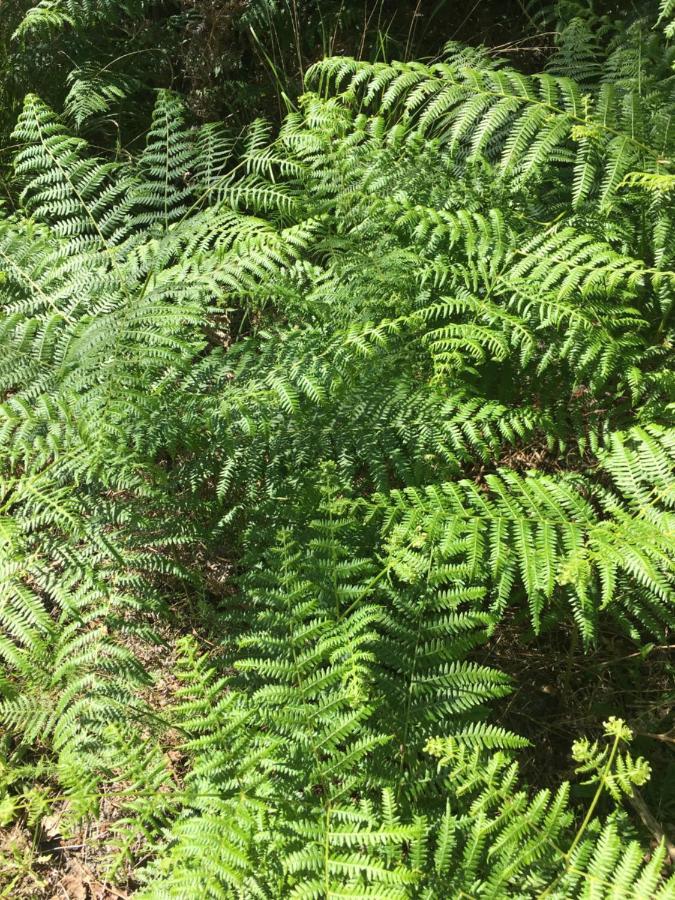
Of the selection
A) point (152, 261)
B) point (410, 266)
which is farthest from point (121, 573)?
point (410, 266)

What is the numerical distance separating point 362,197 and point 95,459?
4.95 ft

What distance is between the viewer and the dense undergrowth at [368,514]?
1860 millimetres

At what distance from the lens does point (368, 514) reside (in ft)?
7.63

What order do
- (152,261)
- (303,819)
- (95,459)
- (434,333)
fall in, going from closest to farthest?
(303,819) → (95,459) → (434,333) → (152,261)

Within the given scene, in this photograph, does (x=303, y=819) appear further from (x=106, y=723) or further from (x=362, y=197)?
(x=362, y=197)

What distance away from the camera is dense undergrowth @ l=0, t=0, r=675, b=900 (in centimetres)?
186

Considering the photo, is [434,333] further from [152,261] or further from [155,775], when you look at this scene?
[155,775]

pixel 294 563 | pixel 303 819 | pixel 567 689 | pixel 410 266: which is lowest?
pixel 567 689

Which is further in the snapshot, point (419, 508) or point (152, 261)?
point (152, 261)

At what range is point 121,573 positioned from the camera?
7.67 feet

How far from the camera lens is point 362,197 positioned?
2.85 m

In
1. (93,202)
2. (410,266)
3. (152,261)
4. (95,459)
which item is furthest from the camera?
(93,202)

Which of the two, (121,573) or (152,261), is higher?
(152,261)

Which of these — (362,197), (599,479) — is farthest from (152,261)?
(599,479)
